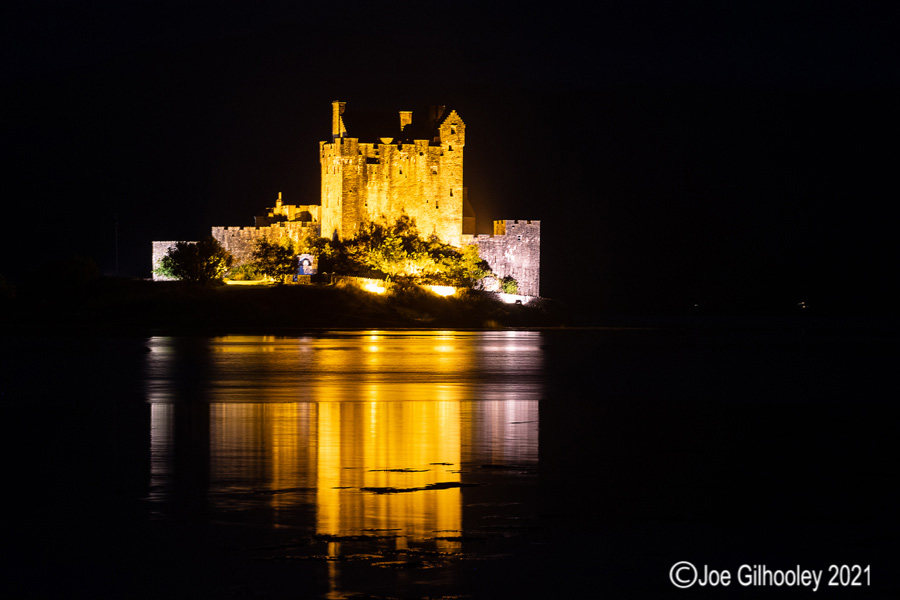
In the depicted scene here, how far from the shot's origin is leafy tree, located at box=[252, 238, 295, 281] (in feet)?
230

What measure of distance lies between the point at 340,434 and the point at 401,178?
5119cm

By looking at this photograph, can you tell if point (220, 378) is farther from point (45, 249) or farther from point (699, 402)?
point (45, 249)

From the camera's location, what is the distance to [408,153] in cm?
7088

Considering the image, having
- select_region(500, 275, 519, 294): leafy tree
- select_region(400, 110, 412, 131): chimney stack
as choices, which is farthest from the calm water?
select_region(400, 110, 412, 131): chimney stack

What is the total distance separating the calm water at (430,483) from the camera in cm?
1186

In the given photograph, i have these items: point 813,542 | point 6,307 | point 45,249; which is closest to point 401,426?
point 813,542

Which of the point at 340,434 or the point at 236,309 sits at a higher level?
the point at 236,309

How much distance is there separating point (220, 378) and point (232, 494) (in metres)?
16.4

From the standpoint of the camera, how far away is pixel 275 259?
71438 millimetres

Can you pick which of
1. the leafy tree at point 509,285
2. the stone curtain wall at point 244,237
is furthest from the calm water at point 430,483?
the stone curtain wall at point 244,237

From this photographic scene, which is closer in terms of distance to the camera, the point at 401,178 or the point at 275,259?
the point at 401,178
